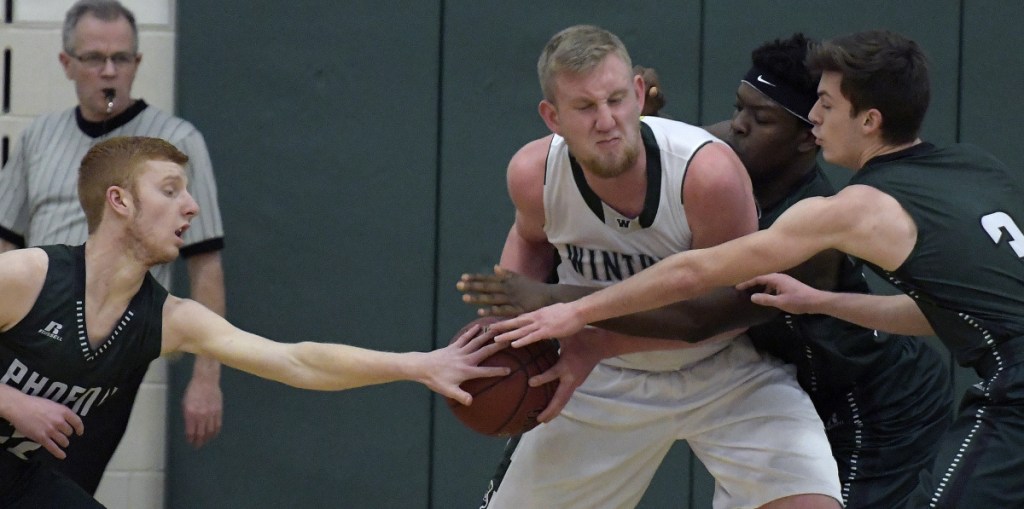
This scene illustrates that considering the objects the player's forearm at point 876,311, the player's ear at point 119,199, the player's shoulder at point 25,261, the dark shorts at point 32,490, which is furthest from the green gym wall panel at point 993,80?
the player's shoulder at point 25,261

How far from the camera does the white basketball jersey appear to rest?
15.3 ft

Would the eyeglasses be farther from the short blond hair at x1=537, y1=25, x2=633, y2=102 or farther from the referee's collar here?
the short blond hair at x1=537, y1=25, x2=633, y2=102

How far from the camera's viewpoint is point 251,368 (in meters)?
4.59

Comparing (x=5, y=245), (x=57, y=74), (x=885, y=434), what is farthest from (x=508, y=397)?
(x=57, y=74)

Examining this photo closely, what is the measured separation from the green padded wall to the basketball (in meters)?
1.99

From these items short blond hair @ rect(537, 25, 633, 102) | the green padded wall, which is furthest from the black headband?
the green padded wall

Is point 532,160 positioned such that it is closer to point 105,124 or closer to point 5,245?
point 105,124

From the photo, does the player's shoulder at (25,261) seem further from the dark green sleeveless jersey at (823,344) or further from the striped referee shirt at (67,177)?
the dark green sleeveless jersey at (823,344)

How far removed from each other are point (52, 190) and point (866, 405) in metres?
3.15

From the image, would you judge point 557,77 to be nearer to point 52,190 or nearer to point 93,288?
point 93,288

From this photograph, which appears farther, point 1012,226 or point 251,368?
point 251,368

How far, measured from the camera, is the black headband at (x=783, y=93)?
518cm

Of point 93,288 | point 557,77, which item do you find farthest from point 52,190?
point 557,77

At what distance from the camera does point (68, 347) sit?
14.5 feet
